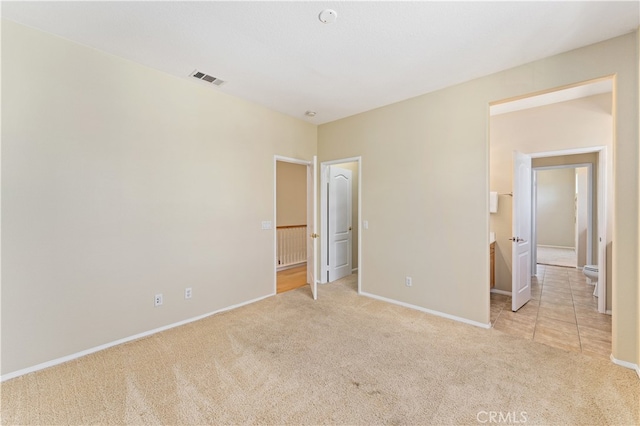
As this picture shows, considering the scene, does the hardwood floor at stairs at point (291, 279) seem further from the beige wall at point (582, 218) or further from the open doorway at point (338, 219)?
the beige wall at point (582, 218)

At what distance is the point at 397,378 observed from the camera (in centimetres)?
209

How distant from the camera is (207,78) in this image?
3010 millimetres

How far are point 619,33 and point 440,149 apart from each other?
65.4 inches

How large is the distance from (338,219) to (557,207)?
7.77 m

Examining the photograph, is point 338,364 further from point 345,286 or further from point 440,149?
point 440,149

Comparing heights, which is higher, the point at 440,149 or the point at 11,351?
the point at 440,149

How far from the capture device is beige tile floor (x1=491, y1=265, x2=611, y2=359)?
2.64m

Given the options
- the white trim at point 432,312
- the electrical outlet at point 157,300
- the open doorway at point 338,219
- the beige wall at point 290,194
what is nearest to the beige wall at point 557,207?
the open doorway at point 338,219

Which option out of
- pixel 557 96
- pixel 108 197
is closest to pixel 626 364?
pixel 557 96

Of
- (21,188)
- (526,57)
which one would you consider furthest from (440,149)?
(21,188)

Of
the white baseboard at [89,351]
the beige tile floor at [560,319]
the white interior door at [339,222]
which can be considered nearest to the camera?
the white baseboard at [89,351]

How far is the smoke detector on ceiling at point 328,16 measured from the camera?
6.39ft

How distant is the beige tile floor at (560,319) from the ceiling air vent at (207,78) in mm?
4343

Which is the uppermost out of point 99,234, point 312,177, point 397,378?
point 312,177
